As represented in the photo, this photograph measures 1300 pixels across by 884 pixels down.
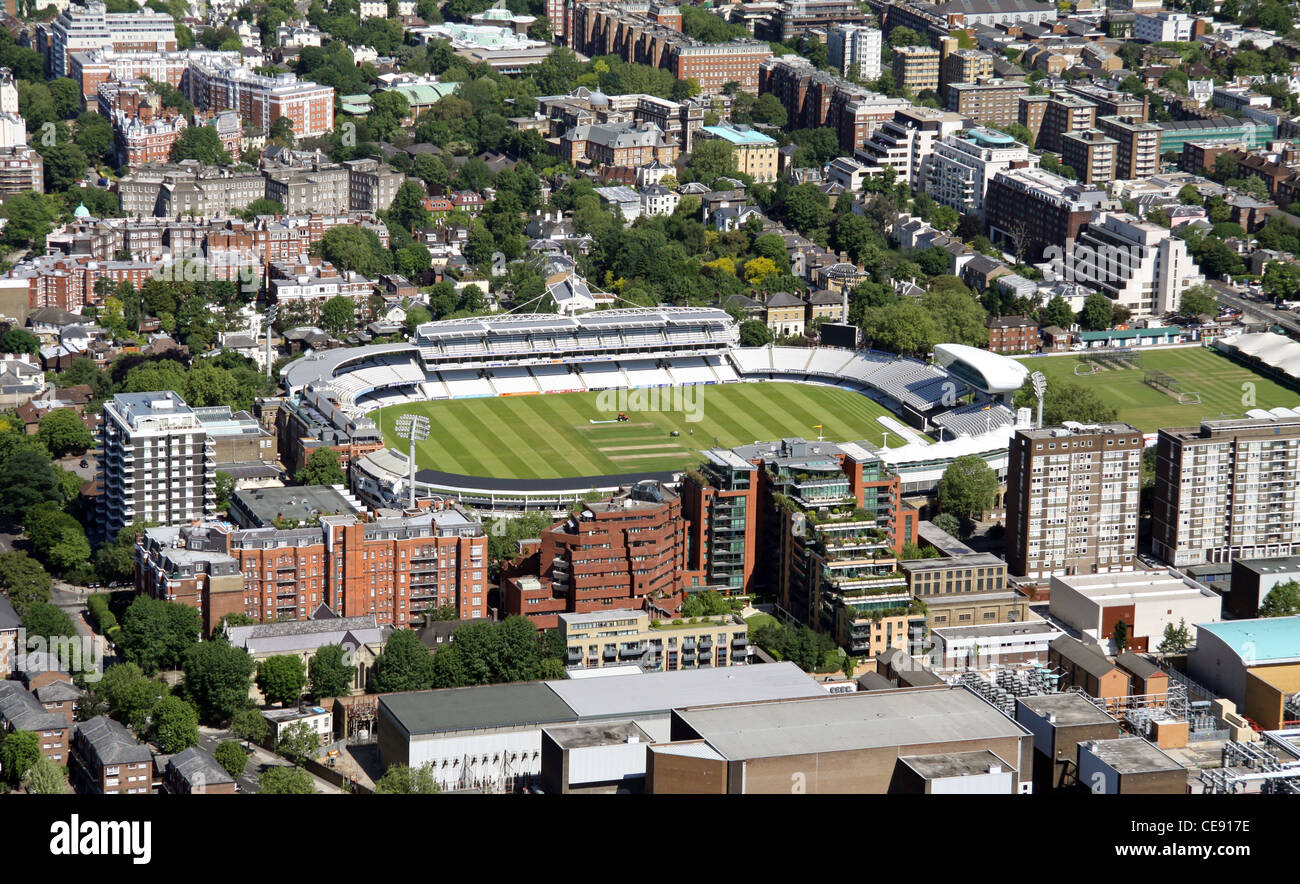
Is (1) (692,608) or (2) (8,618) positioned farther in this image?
(1) (692,608)

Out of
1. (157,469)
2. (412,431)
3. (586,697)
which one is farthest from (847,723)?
(157,469)

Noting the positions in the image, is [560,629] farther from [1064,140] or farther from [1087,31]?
[1087,31]

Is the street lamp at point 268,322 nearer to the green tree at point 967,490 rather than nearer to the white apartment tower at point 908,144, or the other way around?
the green tree at point 967,490

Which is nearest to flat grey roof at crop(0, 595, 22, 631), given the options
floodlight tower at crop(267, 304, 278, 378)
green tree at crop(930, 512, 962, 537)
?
floodlight tower at crop(267, 304, 278, 378)

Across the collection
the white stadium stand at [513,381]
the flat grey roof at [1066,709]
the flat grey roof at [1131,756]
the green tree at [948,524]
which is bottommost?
the green tree at [948,524]

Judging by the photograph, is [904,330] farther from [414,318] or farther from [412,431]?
[412,431]

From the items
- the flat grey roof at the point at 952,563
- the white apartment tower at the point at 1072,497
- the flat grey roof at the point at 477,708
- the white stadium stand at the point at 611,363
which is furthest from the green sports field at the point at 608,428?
the flat grey roof at the point at 477,708

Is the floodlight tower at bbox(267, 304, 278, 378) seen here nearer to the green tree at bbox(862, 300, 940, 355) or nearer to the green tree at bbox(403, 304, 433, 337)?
the green tree at bbox(403, 304, 433, 337)
